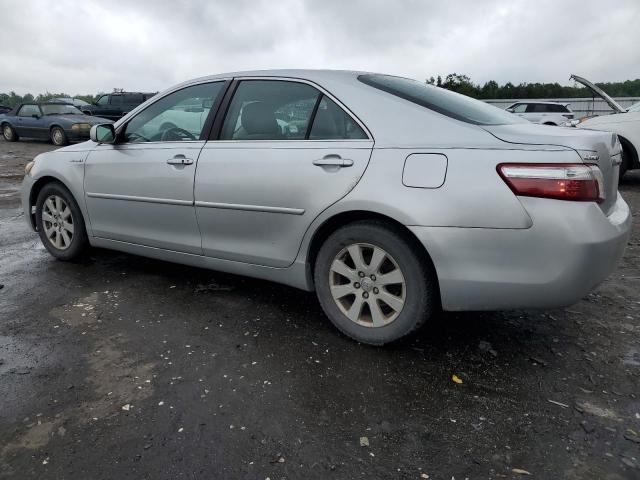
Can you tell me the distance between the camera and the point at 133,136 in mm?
4148

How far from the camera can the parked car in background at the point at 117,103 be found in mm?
20922

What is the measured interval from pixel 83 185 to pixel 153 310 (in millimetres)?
1413

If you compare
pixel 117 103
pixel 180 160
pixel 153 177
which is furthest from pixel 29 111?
pixel 180 160

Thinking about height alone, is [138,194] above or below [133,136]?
below

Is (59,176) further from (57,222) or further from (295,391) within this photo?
(295,391)

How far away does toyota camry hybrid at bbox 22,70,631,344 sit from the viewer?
2520mm

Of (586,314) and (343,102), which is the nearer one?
(343,102)

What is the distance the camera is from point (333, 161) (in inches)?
118

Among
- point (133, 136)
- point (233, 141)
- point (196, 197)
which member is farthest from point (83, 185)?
point (233, 141)

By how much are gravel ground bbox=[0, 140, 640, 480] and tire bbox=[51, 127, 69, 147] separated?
1492 cm

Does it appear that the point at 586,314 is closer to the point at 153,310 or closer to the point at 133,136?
the point at 153,310

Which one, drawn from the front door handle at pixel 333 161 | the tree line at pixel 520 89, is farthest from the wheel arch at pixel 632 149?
the tree line at pixel 520 89

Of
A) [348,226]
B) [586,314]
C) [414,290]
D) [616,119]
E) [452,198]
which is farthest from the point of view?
[616,119]

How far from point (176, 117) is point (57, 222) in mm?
1624
